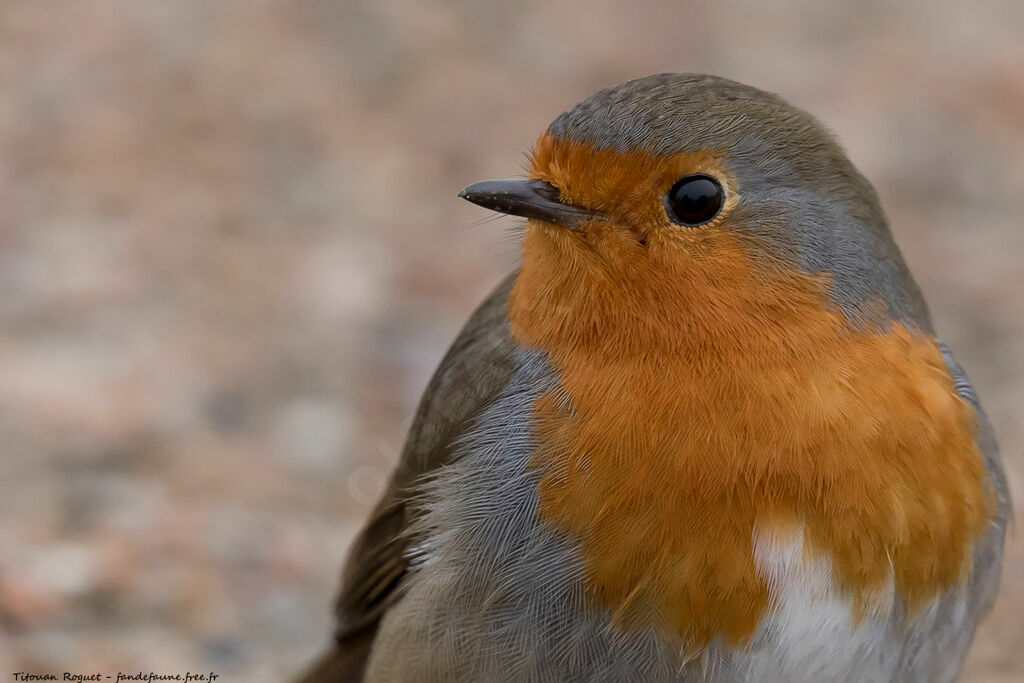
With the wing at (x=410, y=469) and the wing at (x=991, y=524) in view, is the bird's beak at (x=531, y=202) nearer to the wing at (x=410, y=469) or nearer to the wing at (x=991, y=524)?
the wing at (x=410, y=469)

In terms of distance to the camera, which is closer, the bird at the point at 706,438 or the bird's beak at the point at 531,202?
the bird at the point at 706,438

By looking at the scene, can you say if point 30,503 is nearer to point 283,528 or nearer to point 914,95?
point 283,528

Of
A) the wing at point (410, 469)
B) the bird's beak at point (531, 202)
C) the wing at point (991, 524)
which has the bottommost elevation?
the wing at point (991, 524)

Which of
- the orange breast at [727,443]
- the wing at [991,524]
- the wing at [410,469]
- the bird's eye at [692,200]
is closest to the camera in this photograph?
the orange breast at [727,443]

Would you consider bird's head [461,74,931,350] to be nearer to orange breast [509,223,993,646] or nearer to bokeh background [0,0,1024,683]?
orange breast [509,223,993,646]

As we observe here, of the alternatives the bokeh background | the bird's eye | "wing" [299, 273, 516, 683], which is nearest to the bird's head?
the bird's eye

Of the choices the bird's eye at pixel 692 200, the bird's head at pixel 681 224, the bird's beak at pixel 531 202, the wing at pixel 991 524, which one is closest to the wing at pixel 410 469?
the bird's head at pixel 681 224

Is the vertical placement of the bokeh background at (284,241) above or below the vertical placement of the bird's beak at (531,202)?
above
